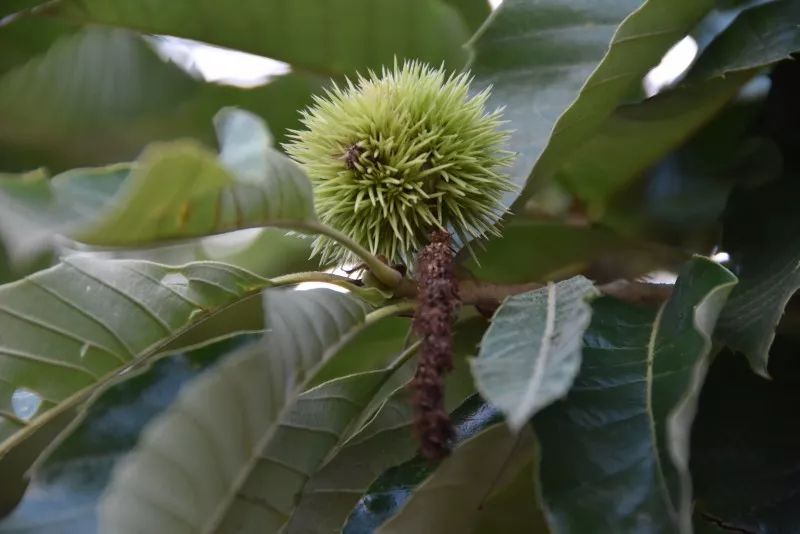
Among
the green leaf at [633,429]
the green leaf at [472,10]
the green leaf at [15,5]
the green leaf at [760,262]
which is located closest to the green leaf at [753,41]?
the green leaf at [760,262]

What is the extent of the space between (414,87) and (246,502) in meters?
0.35

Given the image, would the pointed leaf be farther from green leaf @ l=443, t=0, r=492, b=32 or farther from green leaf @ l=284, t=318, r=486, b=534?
green leaf @ l=443, t=0, r=492, b=32

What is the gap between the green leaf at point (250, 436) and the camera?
1.44 feet

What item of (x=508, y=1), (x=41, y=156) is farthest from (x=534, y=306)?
(x=41, y=156)

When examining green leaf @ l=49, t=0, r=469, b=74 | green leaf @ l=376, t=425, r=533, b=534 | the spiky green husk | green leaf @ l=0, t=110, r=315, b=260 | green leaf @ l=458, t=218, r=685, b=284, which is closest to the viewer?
green leaf @ l=0, t=110, r=315, b=260

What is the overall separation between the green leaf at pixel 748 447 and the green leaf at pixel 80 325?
37 centimetres

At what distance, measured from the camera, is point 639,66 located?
0.69 meters

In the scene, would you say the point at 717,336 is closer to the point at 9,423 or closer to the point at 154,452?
the point at 154,452

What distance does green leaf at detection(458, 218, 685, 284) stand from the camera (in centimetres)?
102

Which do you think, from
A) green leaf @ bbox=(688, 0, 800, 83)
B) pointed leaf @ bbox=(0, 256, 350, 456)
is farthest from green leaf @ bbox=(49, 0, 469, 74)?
pointed leaf @ bbox=(0, 256, 350, 456)

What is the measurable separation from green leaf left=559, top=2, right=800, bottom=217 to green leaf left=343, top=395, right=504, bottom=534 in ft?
1.26

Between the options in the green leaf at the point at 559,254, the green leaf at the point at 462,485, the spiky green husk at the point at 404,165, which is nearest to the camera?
the green leaf at the point at 462,485

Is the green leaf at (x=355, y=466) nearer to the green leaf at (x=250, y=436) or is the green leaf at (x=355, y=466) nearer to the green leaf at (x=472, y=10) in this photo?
the green leaf at (x=250, y=436)

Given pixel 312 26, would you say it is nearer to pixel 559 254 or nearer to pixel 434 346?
pixel 559 254
